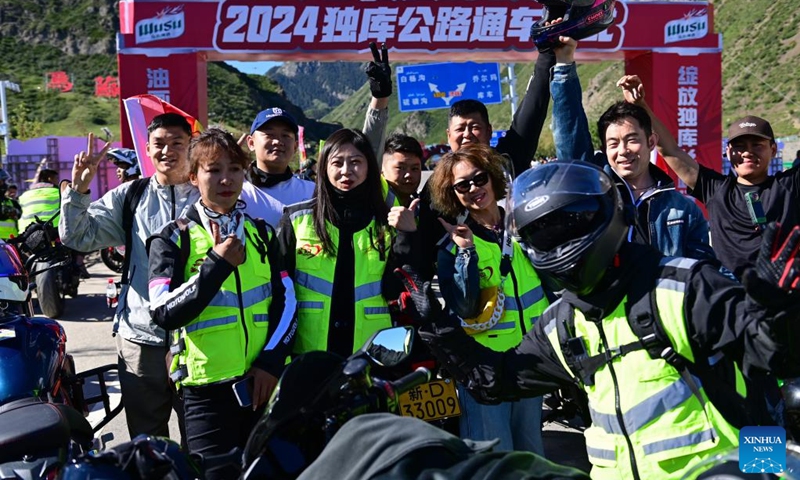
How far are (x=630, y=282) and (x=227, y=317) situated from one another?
1664 mm

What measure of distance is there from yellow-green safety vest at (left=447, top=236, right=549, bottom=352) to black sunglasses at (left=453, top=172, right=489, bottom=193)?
0.24 meters

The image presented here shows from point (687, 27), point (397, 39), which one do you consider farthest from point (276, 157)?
point (687, 27)

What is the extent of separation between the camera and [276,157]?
13.8 ft

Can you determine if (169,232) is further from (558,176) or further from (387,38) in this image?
(387,38)

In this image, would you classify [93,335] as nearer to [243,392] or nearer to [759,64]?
[243,392]

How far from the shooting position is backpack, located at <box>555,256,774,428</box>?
1911mm

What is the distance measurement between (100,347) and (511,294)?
5.68 metres

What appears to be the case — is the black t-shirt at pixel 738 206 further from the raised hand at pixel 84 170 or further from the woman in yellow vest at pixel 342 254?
the raised hand at pixel 84 170

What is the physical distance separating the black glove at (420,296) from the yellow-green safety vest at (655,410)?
0.60 meters

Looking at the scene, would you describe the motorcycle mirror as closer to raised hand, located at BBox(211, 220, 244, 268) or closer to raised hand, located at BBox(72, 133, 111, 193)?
raised hand, located at BBox(211, 220, 244, 268)

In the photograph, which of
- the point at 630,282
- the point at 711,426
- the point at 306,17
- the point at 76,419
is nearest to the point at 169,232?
the point at 76,419

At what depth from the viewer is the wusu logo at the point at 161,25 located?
12.8 meters

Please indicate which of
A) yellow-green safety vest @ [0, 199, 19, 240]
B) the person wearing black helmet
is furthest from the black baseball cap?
yellow-green safety vest @ [0, 199, 19, 240]

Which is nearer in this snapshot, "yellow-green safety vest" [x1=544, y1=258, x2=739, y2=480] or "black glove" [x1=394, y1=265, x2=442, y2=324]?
"yellow-green safety vest" [x1=544, y1=258, x2=739, y2=480]
